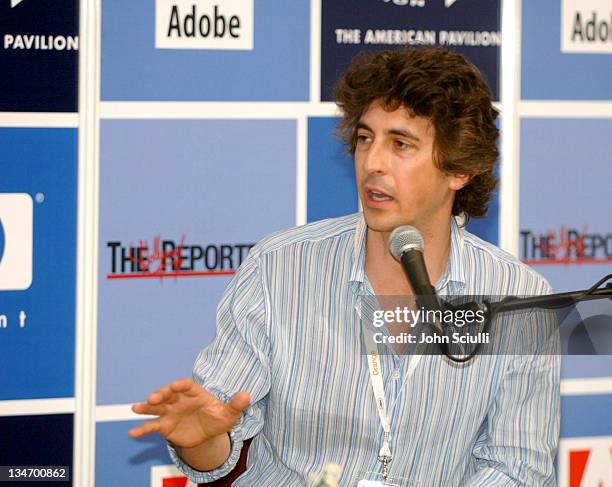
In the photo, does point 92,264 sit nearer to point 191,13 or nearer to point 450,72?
point 191,13

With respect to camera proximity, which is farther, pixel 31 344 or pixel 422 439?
pixel 31 344

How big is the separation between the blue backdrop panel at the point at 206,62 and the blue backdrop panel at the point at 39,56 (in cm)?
10

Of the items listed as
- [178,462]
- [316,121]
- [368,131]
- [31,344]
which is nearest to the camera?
[178,462]

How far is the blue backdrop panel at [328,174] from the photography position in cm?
321

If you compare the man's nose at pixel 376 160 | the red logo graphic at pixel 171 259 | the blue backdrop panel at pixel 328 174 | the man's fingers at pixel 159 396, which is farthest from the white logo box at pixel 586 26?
the man's fingers at pixel 159 396

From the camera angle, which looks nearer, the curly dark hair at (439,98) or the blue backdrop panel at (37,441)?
the curly dark hair at (439,98)

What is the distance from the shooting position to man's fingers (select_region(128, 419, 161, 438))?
1.80 m

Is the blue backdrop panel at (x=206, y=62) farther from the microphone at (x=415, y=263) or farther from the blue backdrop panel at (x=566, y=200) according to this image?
the microphone at (x=415, y=263)

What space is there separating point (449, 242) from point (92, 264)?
1.18 meters

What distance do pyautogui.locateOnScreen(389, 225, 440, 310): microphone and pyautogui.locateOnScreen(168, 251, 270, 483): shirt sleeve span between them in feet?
1.82

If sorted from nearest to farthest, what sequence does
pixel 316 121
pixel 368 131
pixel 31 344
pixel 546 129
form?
pixel 368 131, pixel 31 344, pixel 316 121, pixel 546 129

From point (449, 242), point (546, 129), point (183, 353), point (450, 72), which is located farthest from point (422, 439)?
point (546, 129)

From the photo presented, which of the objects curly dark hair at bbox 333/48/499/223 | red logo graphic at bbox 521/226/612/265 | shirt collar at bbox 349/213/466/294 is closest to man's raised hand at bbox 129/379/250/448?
shirt collar at bbox 349/213/466/294

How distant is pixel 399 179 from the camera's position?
2250 mm
